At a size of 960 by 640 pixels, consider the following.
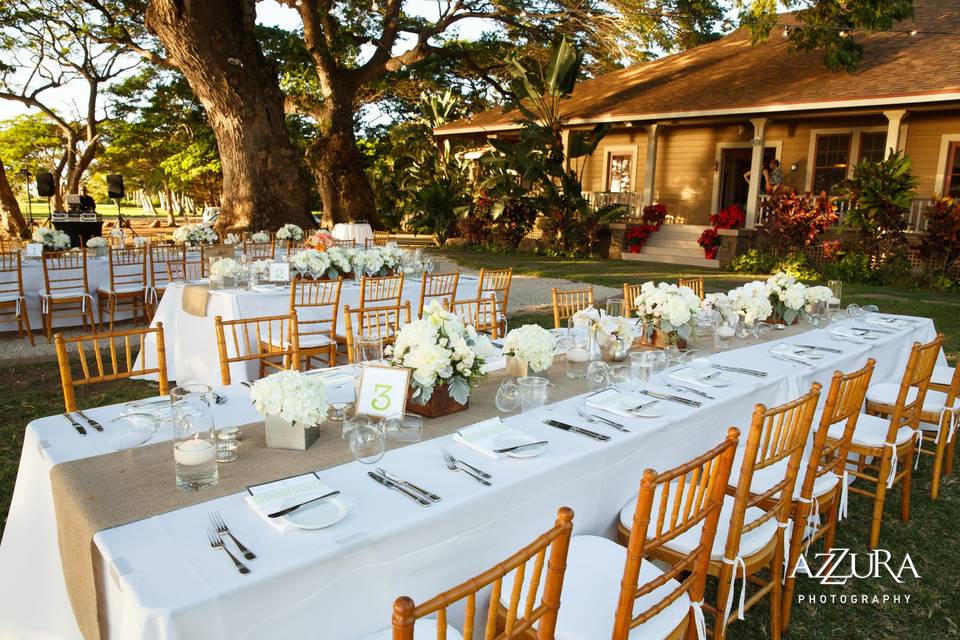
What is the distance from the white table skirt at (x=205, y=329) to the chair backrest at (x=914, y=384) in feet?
16.6

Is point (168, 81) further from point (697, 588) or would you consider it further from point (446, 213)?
point (697, 588)

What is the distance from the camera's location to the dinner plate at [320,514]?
6.41 ft

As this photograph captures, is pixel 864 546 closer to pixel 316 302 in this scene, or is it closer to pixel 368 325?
pixel 368 325

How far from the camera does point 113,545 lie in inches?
72.5

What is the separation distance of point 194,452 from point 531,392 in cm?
145

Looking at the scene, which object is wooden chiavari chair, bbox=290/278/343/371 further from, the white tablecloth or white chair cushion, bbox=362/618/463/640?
the white tablecloth

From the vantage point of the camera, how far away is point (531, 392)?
9.88 ft

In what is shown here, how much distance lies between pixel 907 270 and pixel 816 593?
1235cm

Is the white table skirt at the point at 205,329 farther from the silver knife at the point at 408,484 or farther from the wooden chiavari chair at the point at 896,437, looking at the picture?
the wooden chiavari chair at the point at 896,437

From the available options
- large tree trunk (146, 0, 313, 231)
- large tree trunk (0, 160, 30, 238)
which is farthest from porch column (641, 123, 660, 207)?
large tree trunk (0, 160, 30, 238)

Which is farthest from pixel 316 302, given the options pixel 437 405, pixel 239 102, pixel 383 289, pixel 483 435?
pixel 239 102

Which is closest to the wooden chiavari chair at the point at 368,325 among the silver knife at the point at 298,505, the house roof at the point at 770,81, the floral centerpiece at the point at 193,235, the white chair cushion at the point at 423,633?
the silver knife at the point at 298,505

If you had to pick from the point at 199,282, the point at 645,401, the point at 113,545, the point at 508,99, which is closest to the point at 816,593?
the point at 645,401

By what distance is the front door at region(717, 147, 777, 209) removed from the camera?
62.1ft
